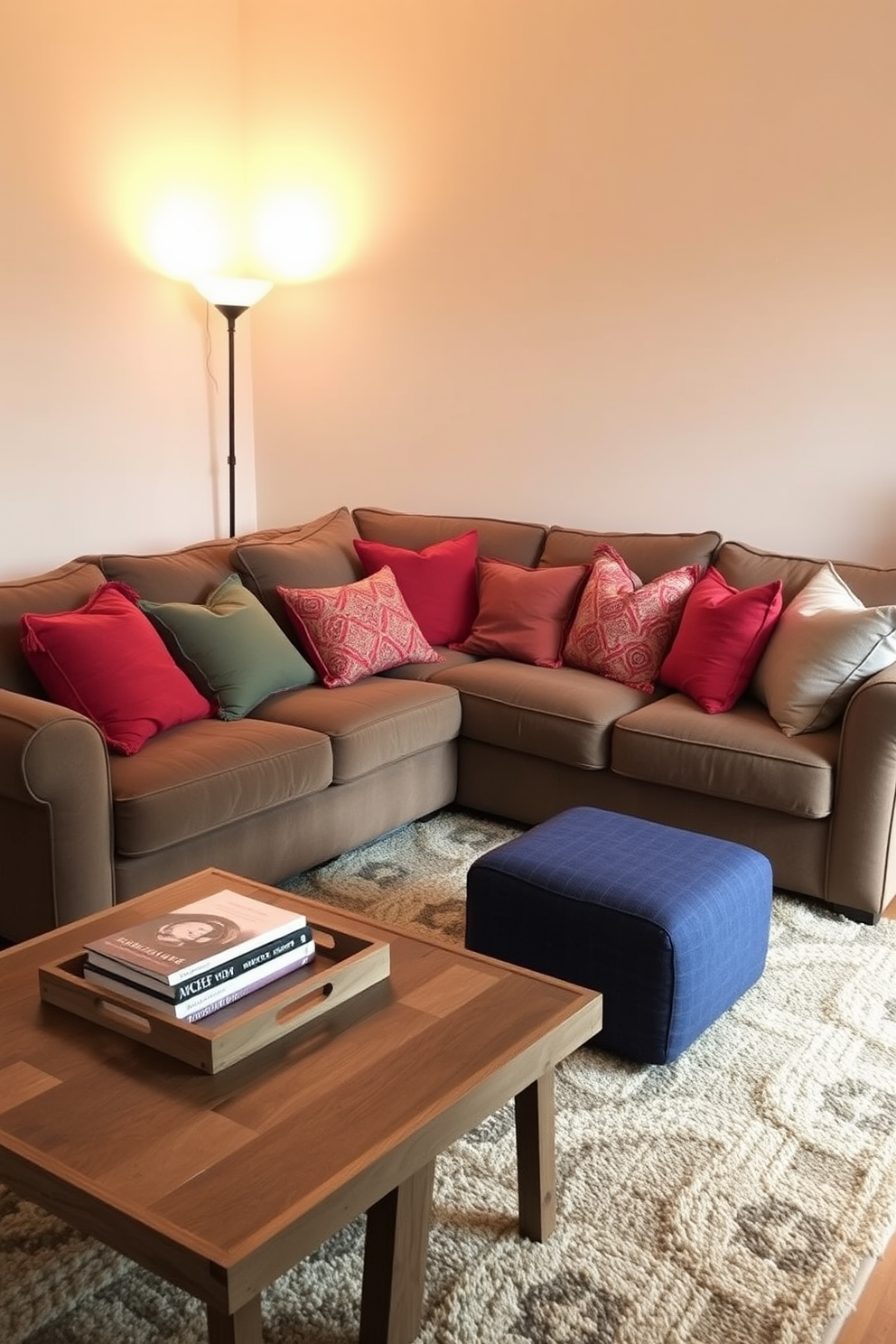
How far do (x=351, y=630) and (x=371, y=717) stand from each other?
456mm

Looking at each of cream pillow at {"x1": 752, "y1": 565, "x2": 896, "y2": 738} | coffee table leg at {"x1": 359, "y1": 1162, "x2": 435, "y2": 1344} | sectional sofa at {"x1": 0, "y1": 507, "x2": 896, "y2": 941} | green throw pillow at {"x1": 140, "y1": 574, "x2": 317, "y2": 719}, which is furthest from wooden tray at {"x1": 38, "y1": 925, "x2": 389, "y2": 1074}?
cream pillow at {"x1": 752, "y1": 565, "x2": 896, "y2": 738}

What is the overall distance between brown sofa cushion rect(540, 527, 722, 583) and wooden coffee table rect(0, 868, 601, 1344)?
7.19 ft

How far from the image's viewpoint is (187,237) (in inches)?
189

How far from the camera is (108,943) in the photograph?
181 centimetres

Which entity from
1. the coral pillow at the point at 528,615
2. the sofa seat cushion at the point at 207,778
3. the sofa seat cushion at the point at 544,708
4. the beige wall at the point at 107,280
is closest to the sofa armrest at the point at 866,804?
the sofa seat cushion at the point at 544,708

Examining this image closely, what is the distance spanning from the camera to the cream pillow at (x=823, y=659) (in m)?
3.13

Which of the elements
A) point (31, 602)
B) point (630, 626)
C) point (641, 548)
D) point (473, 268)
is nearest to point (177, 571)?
point (31, 602)

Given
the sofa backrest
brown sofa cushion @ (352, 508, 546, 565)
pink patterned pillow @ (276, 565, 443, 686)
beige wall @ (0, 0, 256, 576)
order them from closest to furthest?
1. the sofa backrest
2. pink patterned pillow @ (276, 565, 443, 686)
3. beige wall @ (0, 0, 256, 576)
4. brown sofa cushion @ (352, 508, 546, 565)

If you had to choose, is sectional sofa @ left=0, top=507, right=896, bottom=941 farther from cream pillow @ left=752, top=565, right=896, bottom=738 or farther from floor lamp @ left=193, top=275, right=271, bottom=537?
floor lamp @ left=193, top=275, right=271, bottom=537

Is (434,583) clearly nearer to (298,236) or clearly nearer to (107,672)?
(107,672)

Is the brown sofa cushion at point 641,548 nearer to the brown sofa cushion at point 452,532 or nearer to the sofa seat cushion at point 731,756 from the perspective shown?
the brown sofa cushion at point 452,532

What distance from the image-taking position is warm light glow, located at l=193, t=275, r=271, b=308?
14.9ft

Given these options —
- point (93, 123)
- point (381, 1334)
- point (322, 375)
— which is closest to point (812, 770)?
point (381, 1334)

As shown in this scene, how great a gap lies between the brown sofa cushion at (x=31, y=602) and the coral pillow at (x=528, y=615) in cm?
132
